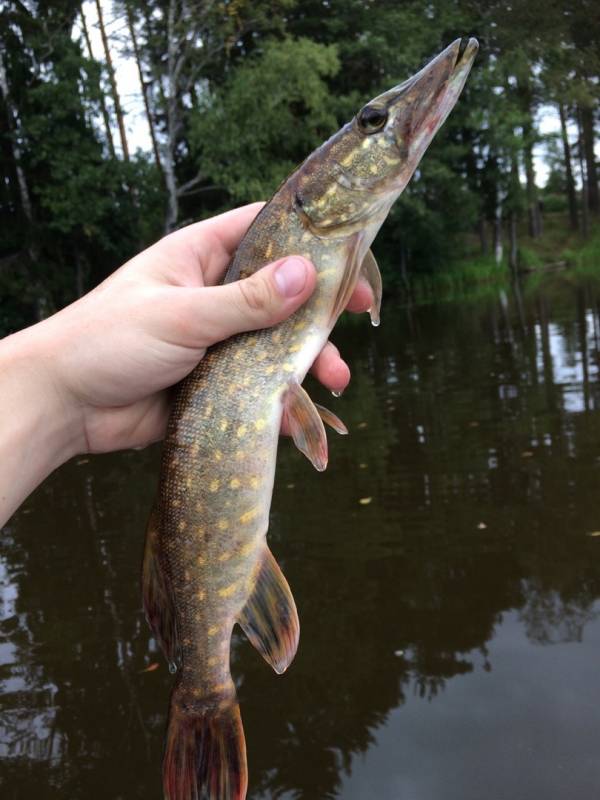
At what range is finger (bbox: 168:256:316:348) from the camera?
217 centimetres

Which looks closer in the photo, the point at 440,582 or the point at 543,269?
the point at 440,582

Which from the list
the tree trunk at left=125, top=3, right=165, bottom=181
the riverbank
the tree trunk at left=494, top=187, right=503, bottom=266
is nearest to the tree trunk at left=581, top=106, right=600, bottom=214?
the riverbank

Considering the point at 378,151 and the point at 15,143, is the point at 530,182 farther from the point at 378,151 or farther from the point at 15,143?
the point at 378,151

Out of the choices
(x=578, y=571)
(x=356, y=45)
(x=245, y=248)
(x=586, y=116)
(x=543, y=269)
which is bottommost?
(x=543, y=269)

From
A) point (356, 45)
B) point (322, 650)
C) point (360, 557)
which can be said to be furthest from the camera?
point (356, 45)

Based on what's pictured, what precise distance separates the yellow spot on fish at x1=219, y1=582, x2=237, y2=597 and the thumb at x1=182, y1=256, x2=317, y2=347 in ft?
2.53

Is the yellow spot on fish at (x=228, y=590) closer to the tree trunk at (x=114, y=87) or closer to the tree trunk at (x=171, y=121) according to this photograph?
the tree trunk at (x=171, y=121)

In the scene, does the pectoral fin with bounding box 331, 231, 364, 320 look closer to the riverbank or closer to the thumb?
the thumb

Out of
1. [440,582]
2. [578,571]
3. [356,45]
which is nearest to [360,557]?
[440,582]

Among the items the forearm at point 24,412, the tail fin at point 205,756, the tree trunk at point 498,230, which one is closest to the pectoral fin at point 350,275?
the forearm at point 24,412

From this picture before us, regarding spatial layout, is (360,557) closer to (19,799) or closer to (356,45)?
(19,799)

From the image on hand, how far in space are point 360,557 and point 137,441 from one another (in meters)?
2.75

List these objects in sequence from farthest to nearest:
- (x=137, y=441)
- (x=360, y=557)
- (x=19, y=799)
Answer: (x=360, y=557), (x=19, y=799), (x=137, y=441)

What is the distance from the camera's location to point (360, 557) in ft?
17.5
